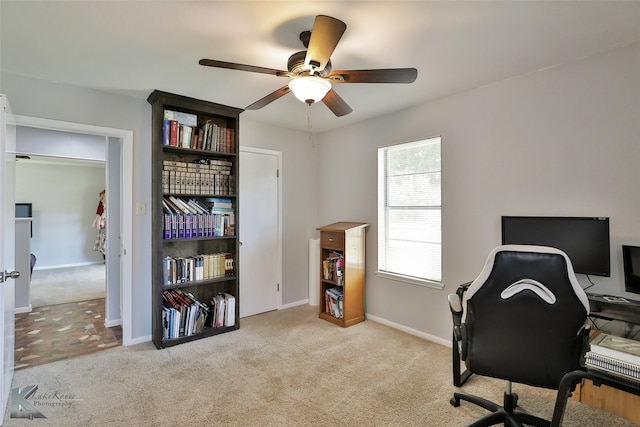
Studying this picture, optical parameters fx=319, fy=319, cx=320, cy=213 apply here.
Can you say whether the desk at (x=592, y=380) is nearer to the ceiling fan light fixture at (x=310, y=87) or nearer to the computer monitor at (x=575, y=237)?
the computer monitor at (x=575, y=237)

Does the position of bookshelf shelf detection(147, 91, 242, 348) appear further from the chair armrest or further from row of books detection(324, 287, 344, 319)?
the chair armrest

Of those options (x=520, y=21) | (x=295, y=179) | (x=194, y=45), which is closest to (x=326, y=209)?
(x=295, y=179)

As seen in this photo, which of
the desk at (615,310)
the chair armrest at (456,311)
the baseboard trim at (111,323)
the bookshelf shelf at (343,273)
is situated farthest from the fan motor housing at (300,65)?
the baseboard trim at (111,323)

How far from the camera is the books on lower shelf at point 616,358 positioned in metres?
1.49

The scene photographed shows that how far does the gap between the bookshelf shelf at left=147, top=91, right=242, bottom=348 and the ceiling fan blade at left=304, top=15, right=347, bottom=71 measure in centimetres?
195

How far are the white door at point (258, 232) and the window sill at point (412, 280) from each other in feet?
4.65

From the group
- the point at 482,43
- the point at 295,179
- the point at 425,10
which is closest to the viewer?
the point at 425,10

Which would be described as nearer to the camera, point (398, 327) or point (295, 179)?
point (398, 327)

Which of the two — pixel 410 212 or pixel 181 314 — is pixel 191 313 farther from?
pixel 410 212

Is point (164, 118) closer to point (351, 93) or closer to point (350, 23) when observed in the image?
point (351, 93)

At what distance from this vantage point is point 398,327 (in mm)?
3553

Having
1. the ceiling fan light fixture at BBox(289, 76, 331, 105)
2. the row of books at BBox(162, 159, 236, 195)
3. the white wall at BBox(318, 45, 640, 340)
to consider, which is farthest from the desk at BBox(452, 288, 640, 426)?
the row of books at BBox(162, 159, 236, 195)

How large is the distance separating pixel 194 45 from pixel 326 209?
2761 mm

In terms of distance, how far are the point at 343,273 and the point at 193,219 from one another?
5.73 feet
